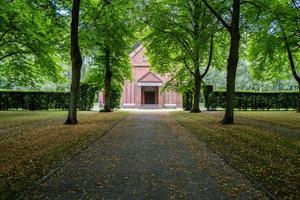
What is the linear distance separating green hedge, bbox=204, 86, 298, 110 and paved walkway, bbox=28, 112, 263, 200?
1053 inches

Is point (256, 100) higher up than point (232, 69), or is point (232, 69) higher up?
point (232, 69)

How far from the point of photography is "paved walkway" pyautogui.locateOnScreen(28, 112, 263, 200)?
5553 millimetres

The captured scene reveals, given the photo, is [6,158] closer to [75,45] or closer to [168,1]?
[75,45]

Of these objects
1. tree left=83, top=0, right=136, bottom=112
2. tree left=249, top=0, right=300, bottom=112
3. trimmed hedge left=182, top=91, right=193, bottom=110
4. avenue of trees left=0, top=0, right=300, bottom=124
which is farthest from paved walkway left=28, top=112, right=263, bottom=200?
trimmed hedge left=182, top=91, right=193, bottom=110

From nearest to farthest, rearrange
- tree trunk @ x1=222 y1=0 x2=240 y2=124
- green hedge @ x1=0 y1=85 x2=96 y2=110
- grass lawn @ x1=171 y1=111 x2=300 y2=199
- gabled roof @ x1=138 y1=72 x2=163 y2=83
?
1. grass lawn @ x1=171 y1=111 x2=300 y2=199
2. tree trunk @ x1=222 y1=0 x2=240 y2=124
3. green hedge @ x1=0 y1=85 x2=96 y2=110
4. gabled roof @ x1=138 y1=72 x2=163 y2=83

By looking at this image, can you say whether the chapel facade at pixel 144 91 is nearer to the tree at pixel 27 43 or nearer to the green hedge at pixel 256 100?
the green hedge at pixel 256 100

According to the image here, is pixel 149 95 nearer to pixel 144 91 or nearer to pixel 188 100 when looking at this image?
pixel 144 91

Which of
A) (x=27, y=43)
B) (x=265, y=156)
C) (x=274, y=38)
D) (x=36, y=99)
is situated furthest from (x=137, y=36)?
(x=265, y=156)

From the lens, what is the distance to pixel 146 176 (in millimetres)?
6723

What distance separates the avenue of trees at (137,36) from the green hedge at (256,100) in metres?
2.74

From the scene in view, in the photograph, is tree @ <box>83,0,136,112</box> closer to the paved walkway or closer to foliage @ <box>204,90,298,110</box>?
foliage @ <box>204,90,298,110</box>

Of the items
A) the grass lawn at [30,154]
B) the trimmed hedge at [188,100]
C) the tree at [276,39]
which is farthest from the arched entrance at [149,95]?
the grass lawn at [30,154]

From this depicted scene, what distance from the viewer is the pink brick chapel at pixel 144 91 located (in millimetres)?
54562

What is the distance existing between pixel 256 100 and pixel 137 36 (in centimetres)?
1454
